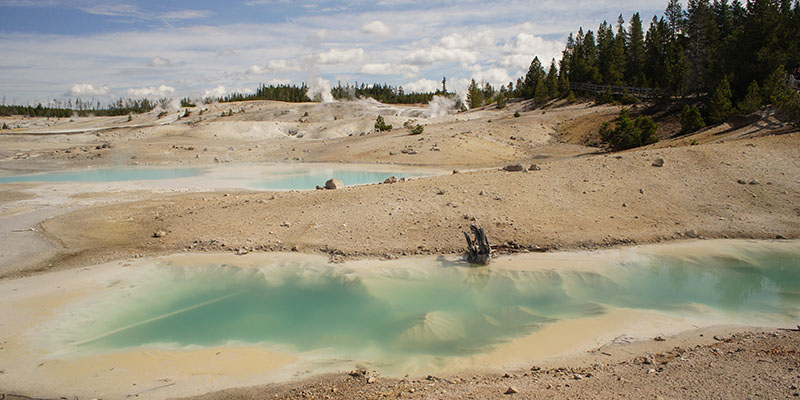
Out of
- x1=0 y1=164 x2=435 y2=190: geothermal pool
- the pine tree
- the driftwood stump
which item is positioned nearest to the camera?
the driftwood stump

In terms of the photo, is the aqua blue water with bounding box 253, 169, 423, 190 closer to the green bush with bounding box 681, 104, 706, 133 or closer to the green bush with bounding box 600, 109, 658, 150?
the green bush with bounding box 600, 109, 658, 150

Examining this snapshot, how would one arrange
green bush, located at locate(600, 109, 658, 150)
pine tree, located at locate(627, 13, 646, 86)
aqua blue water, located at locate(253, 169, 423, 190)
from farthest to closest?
1. pine tree, located at locate(627, 13, 646, 86)
2. green bush, located at locate(600, 109, 658, 150)
3. aqua blue water, located at locate(253, 169, 423, 190)

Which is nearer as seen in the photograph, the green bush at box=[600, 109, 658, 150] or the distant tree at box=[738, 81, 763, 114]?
the distant tree at box=[738, 81, 763, 114]

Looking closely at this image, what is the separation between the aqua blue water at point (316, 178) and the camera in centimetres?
2212

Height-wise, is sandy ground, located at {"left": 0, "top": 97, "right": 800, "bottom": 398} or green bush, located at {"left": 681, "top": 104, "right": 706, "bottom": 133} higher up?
green bush, located at {"left": 681, "top": 104, "right": 706, "bottom": 133}

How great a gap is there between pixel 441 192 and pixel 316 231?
14.8 feet

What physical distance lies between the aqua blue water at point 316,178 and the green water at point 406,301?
11.3 meters

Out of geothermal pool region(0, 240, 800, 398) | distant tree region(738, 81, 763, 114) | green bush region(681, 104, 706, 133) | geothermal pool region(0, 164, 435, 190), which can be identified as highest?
distant tree region(738, 81, 763, 114)

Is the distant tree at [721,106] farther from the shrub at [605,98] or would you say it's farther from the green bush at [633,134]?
the shrub at [605,98]

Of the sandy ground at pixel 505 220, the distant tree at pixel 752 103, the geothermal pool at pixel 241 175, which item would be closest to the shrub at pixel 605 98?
the distant tree at pixel 752 103

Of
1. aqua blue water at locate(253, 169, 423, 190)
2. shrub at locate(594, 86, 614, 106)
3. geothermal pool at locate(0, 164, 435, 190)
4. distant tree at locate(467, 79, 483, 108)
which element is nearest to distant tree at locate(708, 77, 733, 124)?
geothermal pool at locate(0, 164, 435, 190)

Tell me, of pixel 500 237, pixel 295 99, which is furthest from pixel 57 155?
pixel 295 99

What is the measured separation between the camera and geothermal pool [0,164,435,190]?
22.8 metres

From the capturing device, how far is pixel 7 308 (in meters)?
8.84
